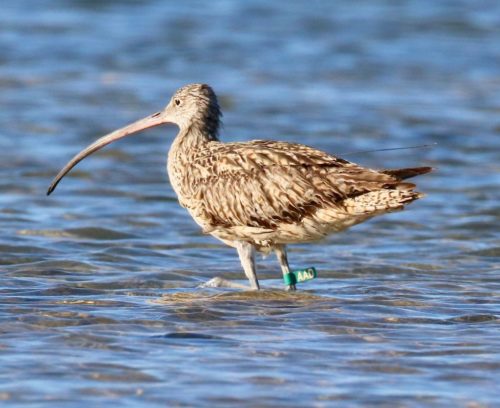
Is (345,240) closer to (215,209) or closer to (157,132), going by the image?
(215,209)

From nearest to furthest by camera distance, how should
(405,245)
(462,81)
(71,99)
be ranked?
(405,245) → (71,99) → (462,81)

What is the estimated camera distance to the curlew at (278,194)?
9.60 metres

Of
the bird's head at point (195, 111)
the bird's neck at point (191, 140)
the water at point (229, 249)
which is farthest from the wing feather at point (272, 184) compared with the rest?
the bird's head at point (195, 111)

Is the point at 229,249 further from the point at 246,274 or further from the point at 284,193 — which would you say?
the point at 284,193

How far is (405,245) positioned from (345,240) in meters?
0.59

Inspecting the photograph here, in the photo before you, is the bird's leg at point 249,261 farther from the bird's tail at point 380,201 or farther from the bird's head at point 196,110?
the bird's head at point 196,110

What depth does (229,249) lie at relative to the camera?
39.6 feet

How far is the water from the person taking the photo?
746 centimetres

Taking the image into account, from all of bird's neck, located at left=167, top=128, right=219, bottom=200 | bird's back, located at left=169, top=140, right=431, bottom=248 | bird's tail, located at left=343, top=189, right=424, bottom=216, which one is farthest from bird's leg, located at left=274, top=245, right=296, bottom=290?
bird's neck, located at left=167, top=128, right=219, bottom=200

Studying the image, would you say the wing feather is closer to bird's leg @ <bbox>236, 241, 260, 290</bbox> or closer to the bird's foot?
bird's leg @ <bbox>236, 241, 260, 290</bbox>

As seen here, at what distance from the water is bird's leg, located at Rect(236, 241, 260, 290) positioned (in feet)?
0.59

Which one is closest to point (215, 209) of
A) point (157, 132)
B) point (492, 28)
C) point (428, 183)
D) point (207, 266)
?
point (207, 266)

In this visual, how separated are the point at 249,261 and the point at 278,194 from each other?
0.55 m

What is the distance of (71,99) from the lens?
19.5 meters
